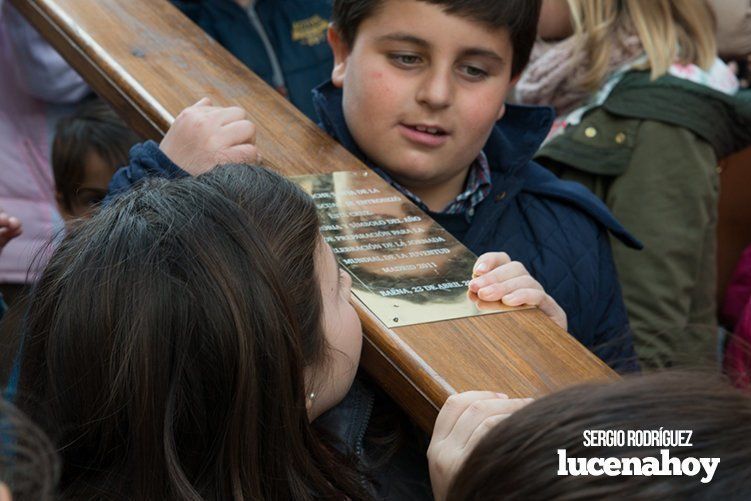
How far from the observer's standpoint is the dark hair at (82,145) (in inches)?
114

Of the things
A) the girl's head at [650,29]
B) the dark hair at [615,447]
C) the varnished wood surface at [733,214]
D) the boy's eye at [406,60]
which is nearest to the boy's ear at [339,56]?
the boy's eye at [406,60]

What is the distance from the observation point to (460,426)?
1252mm

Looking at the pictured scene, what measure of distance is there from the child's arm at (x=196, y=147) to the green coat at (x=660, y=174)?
1.20m

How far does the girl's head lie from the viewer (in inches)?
112

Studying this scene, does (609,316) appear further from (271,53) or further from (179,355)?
(271,53)

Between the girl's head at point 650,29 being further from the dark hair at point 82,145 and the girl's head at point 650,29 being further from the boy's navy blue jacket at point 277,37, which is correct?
the dark hair at point 82,145

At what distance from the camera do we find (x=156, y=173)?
1739mm

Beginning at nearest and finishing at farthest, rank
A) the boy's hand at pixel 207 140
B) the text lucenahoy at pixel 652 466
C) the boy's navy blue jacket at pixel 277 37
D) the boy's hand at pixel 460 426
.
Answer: the text lucenahoy at pixel 652 466
the boy's hand at pixel 460 426
the boy's hand at pixel 207 140
the boy's navy blue jacket at pixel 277 37

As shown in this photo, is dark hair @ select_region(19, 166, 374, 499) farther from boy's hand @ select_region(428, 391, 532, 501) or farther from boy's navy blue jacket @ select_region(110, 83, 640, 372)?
boy's navy blue jacket @ select_region(110, 83, 640, 372)

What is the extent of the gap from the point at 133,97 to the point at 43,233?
1129 millimetres

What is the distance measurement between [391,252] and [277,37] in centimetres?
159

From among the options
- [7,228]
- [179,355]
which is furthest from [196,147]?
[7,228]

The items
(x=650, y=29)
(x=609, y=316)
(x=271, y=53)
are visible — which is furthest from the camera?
(x=271, y=53)

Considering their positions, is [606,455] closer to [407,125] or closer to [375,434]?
[375,434]
